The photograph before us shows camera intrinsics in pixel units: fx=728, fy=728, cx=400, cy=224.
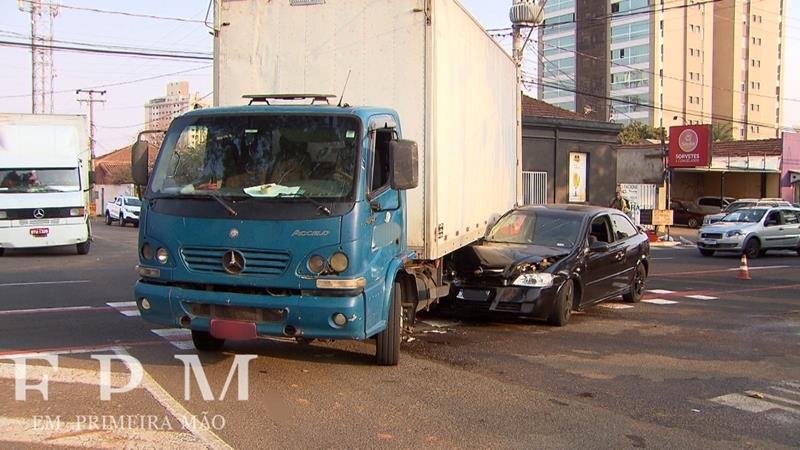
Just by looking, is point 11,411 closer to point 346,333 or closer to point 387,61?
point 346,333

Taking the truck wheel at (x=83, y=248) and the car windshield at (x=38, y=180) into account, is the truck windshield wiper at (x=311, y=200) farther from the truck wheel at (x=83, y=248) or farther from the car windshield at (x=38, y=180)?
the truck wheel at (x=83, y=248)

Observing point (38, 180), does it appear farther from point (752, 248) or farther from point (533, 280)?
point (752, 248)

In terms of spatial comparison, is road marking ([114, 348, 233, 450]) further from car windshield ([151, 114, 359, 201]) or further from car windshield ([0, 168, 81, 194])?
car windshield ([0, 168, 81, 194])

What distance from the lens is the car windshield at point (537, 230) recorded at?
1001cm

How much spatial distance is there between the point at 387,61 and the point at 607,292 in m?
5.20

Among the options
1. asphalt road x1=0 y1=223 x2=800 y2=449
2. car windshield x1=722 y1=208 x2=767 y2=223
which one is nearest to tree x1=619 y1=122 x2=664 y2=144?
car windshield x1=722 y1=208 x2=767 y2=223

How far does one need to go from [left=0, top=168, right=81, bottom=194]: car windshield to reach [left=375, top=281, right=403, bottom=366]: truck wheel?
48.7 feet

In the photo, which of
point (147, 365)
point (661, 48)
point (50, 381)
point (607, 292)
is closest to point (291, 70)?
point (147, 365)

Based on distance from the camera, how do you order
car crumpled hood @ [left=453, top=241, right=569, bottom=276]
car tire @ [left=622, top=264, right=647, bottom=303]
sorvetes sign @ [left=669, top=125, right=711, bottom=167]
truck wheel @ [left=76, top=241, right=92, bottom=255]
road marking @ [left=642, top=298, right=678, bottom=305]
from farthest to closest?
sorvetes sign @ [left=669, top=125, right=711, bottom=167]
truck wheel @ [left=76, top=241, right=92, bottom=255]
road marking @ [left=642, top=298, right=678, bottom=305]
car tire @ [left=622, top=264, right=647, bottom=303]
car crumpled hood @ [left=453, top=241, right=569, bottom=276]

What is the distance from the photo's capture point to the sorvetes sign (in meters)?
37.1

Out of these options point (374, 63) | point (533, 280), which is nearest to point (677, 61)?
point (533, 280)

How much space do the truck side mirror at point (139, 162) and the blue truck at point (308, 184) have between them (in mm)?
13

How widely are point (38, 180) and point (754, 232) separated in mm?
20153

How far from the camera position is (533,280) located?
8961 millimetres
